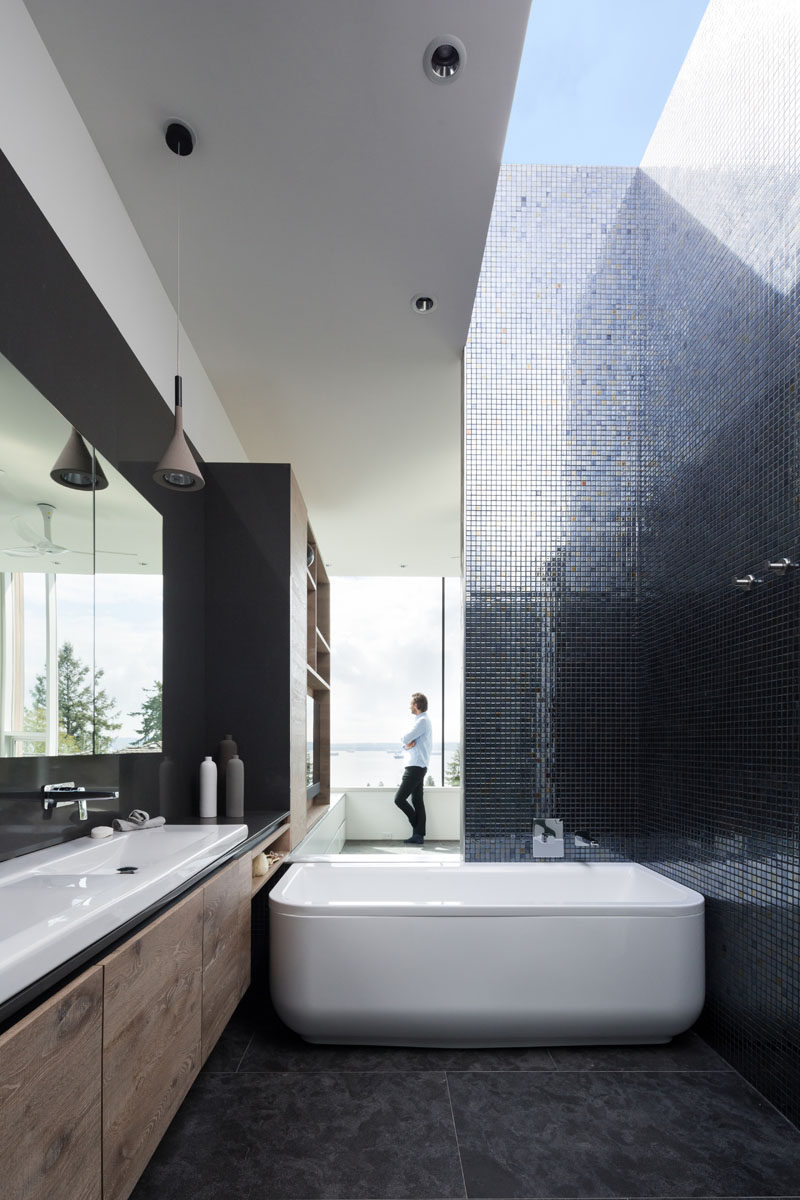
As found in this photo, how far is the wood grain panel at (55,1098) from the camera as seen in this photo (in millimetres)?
1156

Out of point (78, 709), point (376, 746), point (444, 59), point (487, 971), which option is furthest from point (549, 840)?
point (376, 746)

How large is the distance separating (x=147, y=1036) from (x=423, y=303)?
303 centimetres

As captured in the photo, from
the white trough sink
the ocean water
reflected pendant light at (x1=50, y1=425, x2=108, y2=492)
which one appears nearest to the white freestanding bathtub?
the white trough sink

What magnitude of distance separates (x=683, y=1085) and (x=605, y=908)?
0.57m

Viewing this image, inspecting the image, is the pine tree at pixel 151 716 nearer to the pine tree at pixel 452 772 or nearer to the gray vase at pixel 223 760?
the gray vase at pixel 223 760

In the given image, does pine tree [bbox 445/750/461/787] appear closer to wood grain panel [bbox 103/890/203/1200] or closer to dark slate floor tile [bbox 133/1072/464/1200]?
dark slate floor tile [bbox 133/1072/464/1200]

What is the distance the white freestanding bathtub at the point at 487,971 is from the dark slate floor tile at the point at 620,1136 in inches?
7.5

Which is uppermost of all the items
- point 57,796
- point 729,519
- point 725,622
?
point 729,519

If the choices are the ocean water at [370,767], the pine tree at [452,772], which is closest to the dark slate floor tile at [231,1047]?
the ocean water at [370,767]

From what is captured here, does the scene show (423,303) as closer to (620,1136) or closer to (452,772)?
(620,1136)

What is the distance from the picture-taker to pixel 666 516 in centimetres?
346

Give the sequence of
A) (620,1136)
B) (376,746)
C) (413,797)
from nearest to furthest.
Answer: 1. (620,1136)
2. (413,797)
3. (376,746)

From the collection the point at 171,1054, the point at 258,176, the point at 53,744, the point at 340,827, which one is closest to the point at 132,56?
the point at 258,176

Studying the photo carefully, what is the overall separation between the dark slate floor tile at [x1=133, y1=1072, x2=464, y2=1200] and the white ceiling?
284cm
